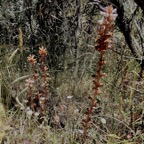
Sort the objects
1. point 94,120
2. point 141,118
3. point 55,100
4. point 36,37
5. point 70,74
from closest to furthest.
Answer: point 141,118
point 94,120
point 55,100
point 70,74
point 36,37

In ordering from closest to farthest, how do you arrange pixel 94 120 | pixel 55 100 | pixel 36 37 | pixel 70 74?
1. pixel 94 120
2. pixel 55 100
3. pixel 70 74
4. pixel 36 37

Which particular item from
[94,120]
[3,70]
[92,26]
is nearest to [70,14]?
[92,26]

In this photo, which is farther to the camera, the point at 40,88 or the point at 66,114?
the point at 40,88

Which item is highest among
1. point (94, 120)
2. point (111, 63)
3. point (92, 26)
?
point (92, 26)

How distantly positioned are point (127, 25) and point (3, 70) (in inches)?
44.3

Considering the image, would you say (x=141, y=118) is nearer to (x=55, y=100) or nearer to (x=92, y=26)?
(x=55, y=100)

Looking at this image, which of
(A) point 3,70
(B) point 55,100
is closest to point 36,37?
(A) point 3,70

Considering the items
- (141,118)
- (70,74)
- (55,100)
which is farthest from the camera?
(70,74)

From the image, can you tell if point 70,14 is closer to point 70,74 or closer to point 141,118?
point 70,74

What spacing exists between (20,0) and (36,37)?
0.47 meters

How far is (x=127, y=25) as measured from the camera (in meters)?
2.46

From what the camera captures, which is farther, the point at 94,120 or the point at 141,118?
the point at 94,120

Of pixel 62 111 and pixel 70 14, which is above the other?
Answer: pixel 70 14

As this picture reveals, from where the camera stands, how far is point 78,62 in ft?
10.7
